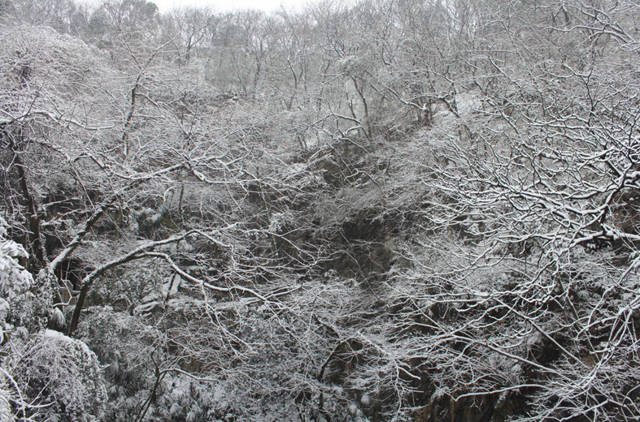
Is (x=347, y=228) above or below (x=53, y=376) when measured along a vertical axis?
below

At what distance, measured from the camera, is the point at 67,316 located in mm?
7945

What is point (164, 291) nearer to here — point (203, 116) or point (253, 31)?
point (203, 116)

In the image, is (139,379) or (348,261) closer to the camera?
(139,379)

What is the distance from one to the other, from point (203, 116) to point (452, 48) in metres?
6.96

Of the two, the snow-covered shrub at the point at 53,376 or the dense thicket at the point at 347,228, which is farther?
the dense thicket at the point at 347,228

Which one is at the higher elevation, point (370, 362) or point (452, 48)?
point (452, 48)

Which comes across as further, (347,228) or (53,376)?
(347,228)

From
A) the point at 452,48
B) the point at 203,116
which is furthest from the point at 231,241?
the point at 452,48

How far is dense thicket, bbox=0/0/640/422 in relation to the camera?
5.54m

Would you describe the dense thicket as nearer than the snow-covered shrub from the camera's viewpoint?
No

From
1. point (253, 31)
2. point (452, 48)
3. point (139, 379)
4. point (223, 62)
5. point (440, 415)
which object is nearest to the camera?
point (440, 415)

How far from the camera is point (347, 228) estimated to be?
1276 cm

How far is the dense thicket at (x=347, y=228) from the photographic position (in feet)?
18.2

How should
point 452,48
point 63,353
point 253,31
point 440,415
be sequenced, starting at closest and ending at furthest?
point 63,353 < point 440,415 < point 452,48 < point 253,31
